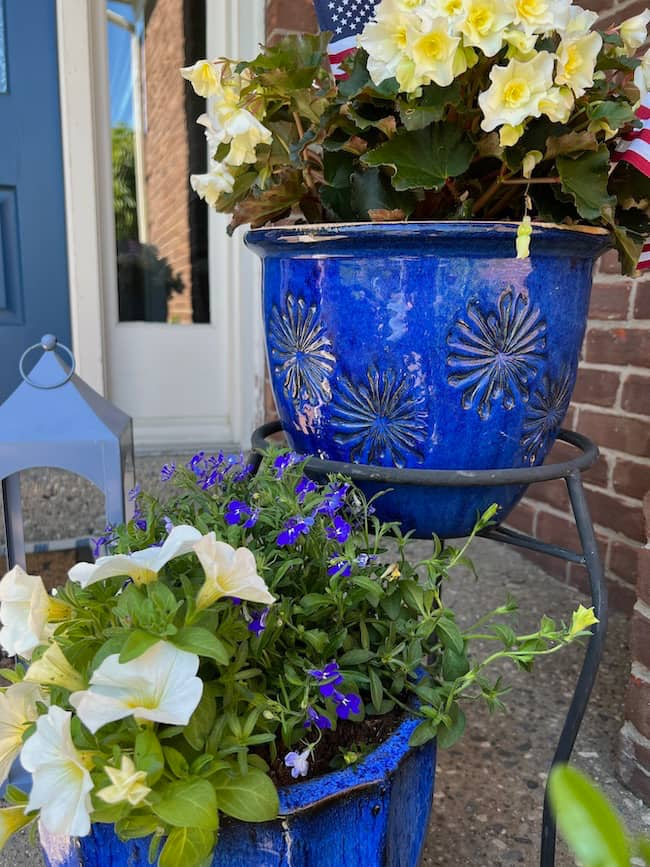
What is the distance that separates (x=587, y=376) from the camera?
63.2 inches

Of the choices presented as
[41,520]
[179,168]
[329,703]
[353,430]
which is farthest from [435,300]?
[179,168]

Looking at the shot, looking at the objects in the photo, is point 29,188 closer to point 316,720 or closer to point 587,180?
point 587,180

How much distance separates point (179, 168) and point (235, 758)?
211 centimetres

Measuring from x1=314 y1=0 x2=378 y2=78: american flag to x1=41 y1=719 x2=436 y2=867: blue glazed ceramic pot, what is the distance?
33.0 inches

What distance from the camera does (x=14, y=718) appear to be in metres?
0.54

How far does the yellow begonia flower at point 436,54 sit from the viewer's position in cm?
64

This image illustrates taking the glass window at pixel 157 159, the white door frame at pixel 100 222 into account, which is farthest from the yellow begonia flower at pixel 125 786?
the glass window at pixel 157 159

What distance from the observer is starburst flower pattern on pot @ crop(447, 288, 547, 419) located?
74 cm

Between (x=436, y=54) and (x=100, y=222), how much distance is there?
5.50 ft

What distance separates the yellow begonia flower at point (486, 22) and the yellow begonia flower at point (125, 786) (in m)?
0.67

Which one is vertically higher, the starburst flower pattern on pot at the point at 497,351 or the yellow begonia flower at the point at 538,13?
the yellow begonia flower at the point at 538,13

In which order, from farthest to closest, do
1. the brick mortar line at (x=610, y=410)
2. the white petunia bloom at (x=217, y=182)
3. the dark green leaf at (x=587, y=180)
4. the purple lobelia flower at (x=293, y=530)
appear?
the brick mortar line at (x=610, y=410) → the white petunia bloom at (x=217, y=182) → the dark green leaf at (x=587, y=180) → the purple lobelia flower at (x=293, y=530)

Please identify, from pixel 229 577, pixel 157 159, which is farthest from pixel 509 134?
pixel 157 159

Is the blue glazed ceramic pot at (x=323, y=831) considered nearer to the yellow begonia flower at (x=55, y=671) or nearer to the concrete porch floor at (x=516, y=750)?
the yellow begonia flower at (x=55, y=671)
